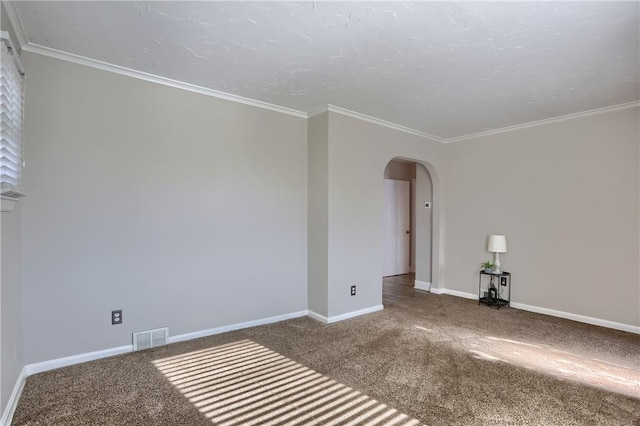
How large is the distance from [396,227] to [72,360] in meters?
5.52

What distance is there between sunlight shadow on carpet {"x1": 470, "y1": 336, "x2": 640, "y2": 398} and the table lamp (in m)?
1.45

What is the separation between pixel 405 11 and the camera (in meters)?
2.03

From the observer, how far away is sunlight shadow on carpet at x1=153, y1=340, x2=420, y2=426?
205 centimetres

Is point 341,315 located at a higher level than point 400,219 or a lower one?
lower

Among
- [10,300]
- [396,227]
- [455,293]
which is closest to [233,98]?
[10,300]

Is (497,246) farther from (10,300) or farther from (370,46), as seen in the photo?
(10,300)

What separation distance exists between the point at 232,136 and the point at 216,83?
555 millimetres

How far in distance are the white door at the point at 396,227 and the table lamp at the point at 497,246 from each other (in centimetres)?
231

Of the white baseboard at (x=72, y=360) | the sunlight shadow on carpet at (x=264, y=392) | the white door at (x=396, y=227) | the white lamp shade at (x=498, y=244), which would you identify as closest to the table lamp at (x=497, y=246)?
the white lamp shade at (x=498, y=244)

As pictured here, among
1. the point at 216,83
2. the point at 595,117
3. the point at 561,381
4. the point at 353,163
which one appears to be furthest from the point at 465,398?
the point at 595,117

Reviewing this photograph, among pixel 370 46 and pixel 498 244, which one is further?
pixel 498 244

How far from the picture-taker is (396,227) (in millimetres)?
6836

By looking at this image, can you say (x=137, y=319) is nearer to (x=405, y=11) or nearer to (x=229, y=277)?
(x=229, y=277)

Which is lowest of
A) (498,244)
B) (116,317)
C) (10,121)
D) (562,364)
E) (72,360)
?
(562,364)
